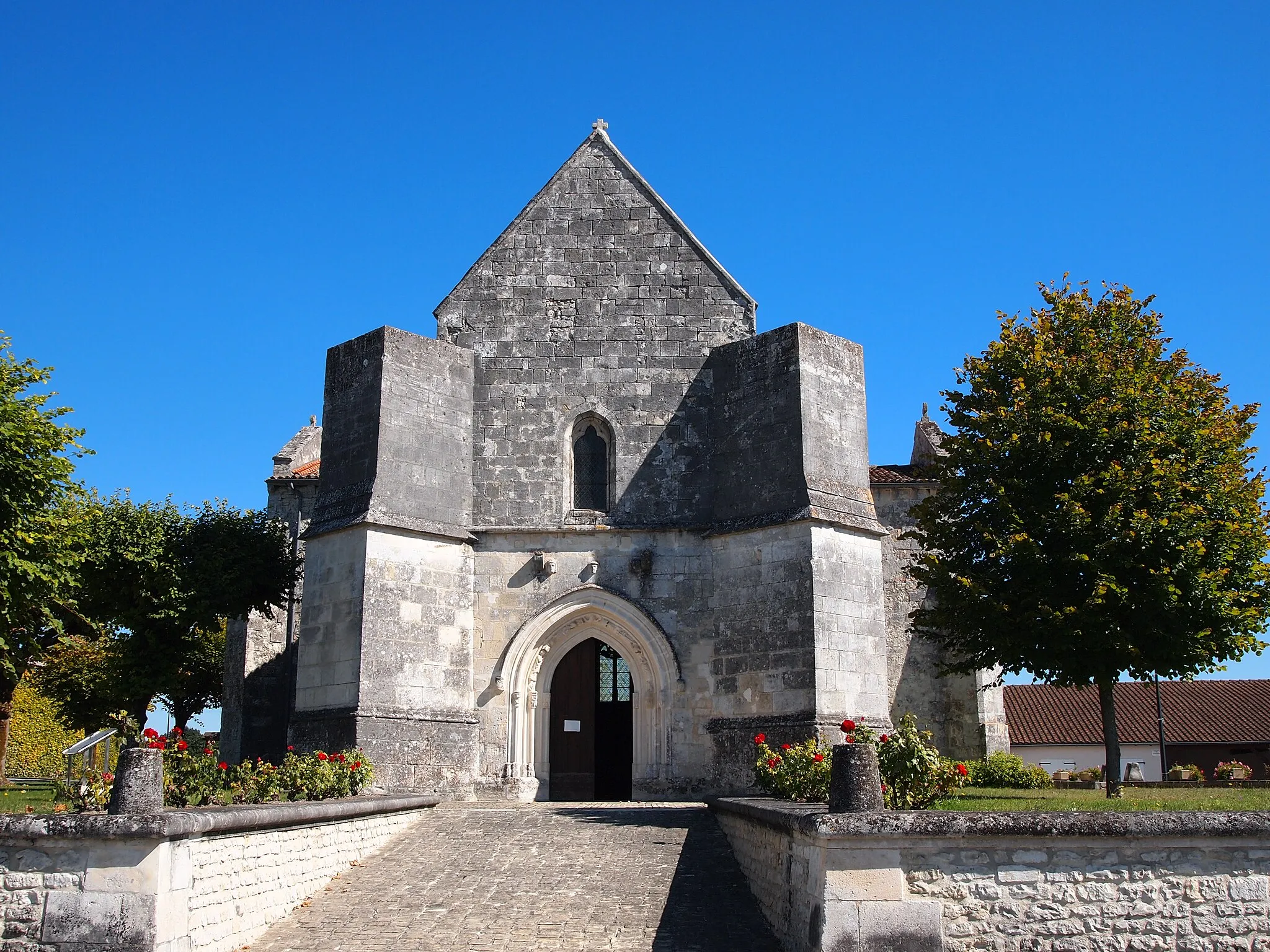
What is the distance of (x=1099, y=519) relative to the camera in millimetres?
15328

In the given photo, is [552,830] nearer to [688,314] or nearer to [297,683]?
[297,683]

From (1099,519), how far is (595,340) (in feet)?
26.1

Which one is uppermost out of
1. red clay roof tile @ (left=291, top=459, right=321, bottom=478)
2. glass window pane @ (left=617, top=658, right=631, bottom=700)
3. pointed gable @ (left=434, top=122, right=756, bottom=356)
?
pointed gable @ (left=434, top=122, right=756, bottom=356)

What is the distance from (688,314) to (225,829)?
11.5 m

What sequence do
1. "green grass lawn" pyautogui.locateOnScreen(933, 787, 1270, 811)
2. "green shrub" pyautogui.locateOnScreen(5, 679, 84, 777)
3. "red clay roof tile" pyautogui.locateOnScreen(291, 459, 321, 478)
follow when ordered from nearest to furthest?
"green grass lawn" pyautogui.locateOnScreen(933, 787, 1270, 811)
"red clay roof tile" pyautogui.locateOnScreen(291, 459, 321, 478)
"green shrub" pyautogui.locateOnScreen(5, 679, 84, 777)

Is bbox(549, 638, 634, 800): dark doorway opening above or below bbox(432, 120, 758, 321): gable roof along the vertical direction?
below

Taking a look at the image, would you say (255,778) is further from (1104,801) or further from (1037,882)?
(1104,801)

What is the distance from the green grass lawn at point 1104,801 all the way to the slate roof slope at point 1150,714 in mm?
21659

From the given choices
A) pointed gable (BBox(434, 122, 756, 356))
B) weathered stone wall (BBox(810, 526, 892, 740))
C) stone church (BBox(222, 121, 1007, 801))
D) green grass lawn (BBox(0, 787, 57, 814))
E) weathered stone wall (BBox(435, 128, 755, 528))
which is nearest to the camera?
green grass lawn (BBox(0, 787, 57, 814))

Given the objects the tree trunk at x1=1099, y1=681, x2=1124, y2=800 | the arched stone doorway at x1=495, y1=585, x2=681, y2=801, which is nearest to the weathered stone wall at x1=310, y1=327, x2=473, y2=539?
the arched stone doorway at x1=495, y1=585, x2=681, y2=801

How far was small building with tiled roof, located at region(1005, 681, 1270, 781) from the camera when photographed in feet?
124

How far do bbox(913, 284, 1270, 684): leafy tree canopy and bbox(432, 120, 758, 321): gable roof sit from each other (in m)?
4.39

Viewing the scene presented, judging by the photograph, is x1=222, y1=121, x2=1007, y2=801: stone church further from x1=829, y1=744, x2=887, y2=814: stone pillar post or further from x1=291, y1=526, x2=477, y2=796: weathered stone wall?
x1=829, y1=744, x2=887, y2=814: stone pillar post

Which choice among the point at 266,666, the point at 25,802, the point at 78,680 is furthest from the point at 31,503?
the point at 78,680
